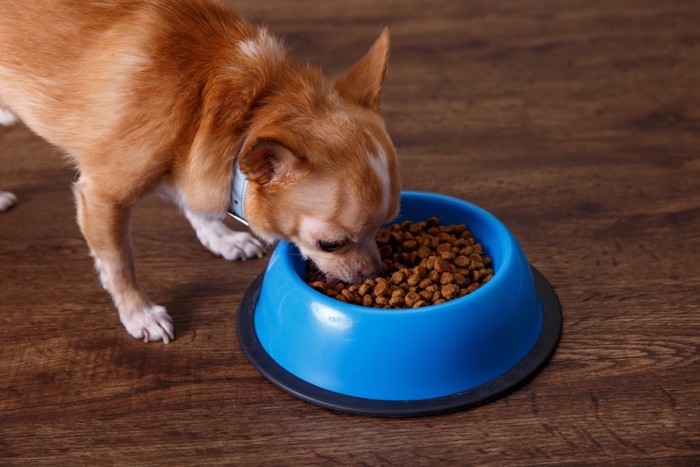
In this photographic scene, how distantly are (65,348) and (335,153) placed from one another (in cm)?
93

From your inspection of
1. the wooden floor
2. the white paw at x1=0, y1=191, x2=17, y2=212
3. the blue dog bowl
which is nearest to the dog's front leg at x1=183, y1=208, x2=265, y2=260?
the wooden floor

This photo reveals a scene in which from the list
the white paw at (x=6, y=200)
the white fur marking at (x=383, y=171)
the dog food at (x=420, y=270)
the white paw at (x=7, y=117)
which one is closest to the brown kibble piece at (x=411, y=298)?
the dog food at (x=420, y=270)

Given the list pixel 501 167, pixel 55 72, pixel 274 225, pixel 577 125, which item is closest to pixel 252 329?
pixel 274 225

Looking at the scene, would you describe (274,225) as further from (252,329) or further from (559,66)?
(559,66)

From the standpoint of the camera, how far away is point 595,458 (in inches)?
72.1

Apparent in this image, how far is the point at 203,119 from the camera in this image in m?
1.94

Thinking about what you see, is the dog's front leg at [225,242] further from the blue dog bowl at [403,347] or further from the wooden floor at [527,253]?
the blue dog bowl at [403,347]

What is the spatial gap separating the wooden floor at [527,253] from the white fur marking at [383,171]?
20.2 inches

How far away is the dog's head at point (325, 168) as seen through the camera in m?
1.86

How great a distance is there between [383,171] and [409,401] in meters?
0.54

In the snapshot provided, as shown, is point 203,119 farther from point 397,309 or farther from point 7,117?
point 7,117

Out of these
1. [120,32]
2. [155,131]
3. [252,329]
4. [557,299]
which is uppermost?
[120,32]

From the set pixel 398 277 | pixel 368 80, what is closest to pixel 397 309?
pixel 398 277

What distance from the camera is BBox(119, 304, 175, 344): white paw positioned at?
7.38ft
